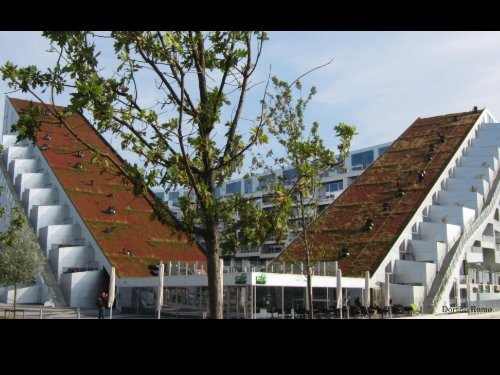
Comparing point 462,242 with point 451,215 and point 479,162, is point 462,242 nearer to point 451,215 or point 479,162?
point 451,215

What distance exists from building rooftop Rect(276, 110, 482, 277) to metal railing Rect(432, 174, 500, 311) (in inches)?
186

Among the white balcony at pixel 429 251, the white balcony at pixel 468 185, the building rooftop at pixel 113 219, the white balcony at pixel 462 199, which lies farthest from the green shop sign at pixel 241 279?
the white balcony at pixel 468 185

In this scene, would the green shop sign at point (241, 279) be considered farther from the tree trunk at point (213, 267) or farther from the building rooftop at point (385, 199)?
the tree trunk at point (213, 267)

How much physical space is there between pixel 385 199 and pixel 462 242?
365 inches

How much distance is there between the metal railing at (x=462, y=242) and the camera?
145 feet

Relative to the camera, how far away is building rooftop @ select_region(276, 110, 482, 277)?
48500mm

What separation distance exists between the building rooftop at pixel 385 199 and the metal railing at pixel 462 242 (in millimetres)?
4729

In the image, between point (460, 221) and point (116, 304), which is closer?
point (116, 304)

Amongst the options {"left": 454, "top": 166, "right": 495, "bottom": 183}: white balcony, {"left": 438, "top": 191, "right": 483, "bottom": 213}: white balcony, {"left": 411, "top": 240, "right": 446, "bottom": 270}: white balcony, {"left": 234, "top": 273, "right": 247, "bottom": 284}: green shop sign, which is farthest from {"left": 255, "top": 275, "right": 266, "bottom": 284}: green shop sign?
{"left": 454, "top": 166, "right": 495, "bottom": 183}: white balcony

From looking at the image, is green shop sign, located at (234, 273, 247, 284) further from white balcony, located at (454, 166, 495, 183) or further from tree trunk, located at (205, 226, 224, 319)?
white balcony, located at (454, 166, 495, 183)
